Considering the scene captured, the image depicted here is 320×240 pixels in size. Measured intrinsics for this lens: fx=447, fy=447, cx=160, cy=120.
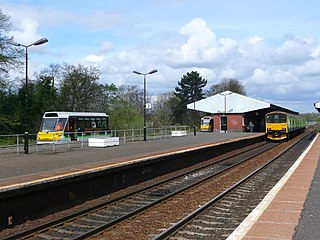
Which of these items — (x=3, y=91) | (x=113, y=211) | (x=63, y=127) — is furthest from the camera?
(x=3, y=91)

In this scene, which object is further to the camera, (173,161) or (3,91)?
(3,91)

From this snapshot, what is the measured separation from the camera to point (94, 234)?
331 inches

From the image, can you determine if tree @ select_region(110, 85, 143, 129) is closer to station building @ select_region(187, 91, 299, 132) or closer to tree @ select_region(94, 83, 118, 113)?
tree @ select_region(94, 83, 118, 113)

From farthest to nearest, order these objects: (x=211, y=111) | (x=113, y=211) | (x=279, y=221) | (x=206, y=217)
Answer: (x=211, y=111), (x=113, y=211), (x=206, y=217), (x=279, y=221)

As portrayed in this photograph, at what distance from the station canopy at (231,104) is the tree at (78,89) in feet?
52.6

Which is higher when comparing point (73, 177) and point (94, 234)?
point (73, 177)

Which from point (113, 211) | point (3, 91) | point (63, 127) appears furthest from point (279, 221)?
point (3, 91)

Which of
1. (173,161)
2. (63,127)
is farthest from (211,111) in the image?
(173,161)

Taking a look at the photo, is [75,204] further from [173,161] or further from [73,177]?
[173,161]

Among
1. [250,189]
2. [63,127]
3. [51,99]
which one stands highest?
[51,99]

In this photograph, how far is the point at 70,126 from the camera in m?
34.5

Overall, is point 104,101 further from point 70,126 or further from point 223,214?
point 223,214

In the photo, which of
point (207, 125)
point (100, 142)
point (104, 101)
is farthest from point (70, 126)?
point (207, 125)

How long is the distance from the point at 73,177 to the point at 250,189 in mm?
6215
